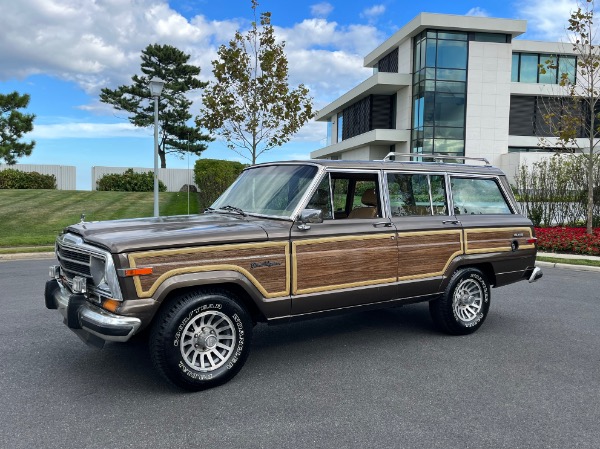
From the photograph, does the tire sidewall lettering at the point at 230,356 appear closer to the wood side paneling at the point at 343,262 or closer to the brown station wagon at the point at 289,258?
the brown station wagon at the point at 289,258

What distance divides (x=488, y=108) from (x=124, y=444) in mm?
38237

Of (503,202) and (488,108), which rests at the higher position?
(488,108)

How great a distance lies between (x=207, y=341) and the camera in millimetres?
4090

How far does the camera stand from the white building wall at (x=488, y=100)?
119 feet

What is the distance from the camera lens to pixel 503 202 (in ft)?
20.7

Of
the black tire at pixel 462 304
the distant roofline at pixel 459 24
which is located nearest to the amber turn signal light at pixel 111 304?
the black tire at pixel 462 304

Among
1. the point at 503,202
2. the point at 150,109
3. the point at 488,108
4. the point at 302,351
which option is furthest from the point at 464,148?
the point at 302,351

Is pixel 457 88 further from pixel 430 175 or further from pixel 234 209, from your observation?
pixel 234 209

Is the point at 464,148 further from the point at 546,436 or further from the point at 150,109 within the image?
the point at 546,436

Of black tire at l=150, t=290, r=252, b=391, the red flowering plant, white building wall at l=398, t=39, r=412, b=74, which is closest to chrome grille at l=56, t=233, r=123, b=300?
black tire at l=150, t=290, r=252, b=391

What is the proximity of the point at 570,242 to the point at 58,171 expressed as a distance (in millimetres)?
35627

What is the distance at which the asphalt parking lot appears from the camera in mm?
3355

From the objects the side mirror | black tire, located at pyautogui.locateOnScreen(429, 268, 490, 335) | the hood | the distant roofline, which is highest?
the distant roofline

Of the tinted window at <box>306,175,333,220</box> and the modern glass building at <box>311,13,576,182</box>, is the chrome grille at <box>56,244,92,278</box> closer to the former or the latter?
the tinted window at <box>306,175,333,220</box>
